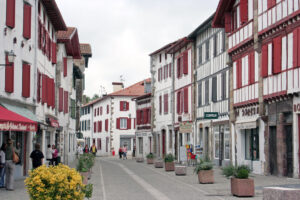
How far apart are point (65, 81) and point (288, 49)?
20220 mm

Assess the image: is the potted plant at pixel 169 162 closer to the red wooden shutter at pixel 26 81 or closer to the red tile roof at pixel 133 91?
the red wooden shutter at pixel 26 81

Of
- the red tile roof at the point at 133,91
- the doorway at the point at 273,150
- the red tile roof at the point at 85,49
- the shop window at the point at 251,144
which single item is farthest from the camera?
the red tile roof at the point at 133,91

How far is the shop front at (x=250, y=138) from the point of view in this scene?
968 inches

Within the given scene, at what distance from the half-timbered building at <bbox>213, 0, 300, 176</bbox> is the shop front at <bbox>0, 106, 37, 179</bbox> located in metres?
9.50

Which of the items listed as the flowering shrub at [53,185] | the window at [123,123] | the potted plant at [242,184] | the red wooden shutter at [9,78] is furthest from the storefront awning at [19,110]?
the window at [123,123]

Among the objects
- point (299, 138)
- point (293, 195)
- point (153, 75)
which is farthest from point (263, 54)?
point (153, 75)

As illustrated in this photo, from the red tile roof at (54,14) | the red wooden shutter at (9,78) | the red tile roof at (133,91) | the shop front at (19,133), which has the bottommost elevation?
the shop front at (19,133)

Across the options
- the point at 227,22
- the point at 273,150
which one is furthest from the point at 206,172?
the point at 227,22

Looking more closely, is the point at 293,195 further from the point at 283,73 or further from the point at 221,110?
the point at 221,110

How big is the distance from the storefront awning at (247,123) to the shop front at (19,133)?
31.5 ft

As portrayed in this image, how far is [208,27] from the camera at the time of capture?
33.7 metres

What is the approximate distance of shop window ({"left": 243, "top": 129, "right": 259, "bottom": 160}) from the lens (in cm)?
2564

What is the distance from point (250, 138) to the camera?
26734 mm

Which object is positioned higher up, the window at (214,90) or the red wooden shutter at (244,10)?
the red wooden shutter at (244,10)
